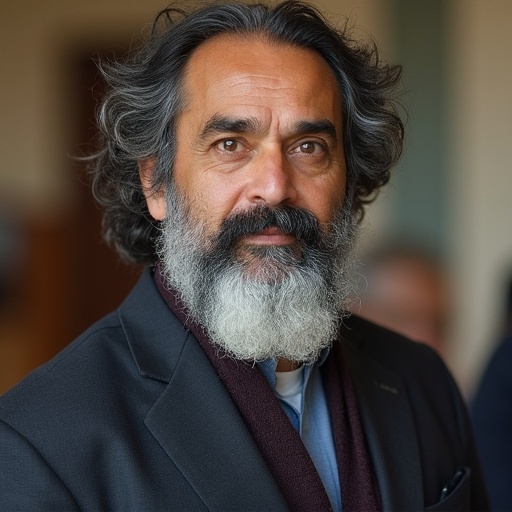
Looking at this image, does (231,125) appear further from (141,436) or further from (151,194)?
(141,436)

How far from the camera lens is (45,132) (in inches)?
272

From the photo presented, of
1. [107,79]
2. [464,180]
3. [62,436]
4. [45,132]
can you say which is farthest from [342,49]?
[45,132]

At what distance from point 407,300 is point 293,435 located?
2609 millimetres

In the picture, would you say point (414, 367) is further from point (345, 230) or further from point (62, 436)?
point (62, 436)

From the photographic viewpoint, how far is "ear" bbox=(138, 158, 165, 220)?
2.46 meters

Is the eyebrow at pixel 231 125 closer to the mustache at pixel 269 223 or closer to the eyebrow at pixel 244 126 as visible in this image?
the eyebrow at pixel 244 126

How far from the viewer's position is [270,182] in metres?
2.16

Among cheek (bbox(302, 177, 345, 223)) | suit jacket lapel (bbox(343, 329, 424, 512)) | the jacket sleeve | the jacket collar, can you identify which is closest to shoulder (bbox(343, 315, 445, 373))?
suit jacket lapel (bbox(343, 329, 424, 512))

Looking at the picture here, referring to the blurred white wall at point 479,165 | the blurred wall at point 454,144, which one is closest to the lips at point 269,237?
the blurred wall at point 454,144

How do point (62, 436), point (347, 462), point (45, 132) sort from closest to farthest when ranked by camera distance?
point (62, 436) → point (347, 462) → point (45, 132)

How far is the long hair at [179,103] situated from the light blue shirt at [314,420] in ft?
1.51

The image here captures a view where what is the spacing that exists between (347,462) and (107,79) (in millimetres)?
1061

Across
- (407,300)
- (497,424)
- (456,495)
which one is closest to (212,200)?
(456,495)

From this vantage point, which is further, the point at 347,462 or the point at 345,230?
the point at 345,230
